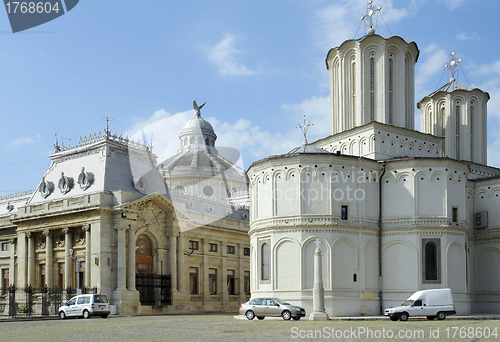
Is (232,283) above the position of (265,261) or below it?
below

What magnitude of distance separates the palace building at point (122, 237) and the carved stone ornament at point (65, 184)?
0.30ft

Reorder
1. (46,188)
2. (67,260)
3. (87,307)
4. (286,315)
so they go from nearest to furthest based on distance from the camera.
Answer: (286,315) → (87,307) → (67,260) → (46,188)

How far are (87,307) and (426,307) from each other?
2248 centimetres

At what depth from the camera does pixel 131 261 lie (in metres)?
54.0

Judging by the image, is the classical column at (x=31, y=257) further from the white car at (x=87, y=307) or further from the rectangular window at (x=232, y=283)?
the rectangular window at (x=232, y=283)

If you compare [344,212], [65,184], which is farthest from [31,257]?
[344,212]

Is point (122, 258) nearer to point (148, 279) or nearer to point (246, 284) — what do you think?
point (148, 279)

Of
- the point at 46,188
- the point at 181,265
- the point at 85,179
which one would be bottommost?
the point at 181,265

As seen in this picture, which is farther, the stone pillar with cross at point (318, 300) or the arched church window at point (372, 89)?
the arched church window at point (372, 89)

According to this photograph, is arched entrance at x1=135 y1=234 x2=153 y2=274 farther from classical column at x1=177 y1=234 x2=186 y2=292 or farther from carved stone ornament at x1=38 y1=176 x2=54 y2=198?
carved stone ornament at x1=38 y1=176 x2=54 y2=198

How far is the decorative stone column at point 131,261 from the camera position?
53594mm

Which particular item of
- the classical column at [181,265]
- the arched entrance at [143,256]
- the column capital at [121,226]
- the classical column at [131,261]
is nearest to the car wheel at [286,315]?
the classical column at [131,261]

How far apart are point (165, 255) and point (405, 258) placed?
24949 mm

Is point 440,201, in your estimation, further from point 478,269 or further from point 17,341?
point 17,341
